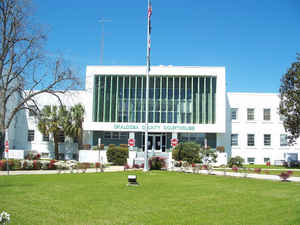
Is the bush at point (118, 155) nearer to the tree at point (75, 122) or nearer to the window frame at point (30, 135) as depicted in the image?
the tree at point (75, 122)

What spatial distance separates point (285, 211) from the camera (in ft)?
32.0

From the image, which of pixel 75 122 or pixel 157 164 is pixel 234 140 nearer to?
pixel 157 164

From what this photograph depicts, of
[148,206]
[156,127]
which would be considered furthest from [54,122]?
[148,206]

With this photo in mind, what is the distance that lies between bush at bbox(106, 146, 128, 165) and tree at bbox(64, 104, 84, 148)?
16.5 feet

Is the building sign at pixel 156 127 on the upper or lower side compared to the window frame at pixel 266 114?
lower

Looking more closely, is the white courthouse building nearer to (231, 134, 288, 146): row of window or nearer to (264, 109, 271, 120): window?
(231, 134, 288, 146): row of window

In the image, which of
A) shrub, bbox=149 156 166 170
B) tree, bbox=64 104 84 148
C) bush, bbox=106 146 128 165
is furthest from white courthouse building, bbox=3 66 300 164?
shrub, bbox=149 156 166 170

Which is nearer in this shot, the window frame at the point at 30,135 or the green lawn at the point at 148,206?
the green lawn at the point at 148,206

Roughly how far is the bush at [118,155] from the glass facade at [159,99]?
14.0 feet

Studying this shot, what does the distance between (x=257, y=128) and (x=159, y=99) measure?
13.8 metres

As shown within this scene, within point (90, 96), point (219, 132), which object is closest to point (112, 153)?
point (90, 96)

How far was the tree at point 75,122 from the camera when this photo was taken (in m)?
40.5

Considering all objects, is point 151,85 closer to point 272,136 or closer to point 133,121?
point 133,121

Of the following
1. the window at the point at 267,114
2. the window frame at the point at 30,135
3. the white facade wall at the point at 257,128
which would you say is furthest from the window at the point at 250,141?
the window frame at the point at 30,135
